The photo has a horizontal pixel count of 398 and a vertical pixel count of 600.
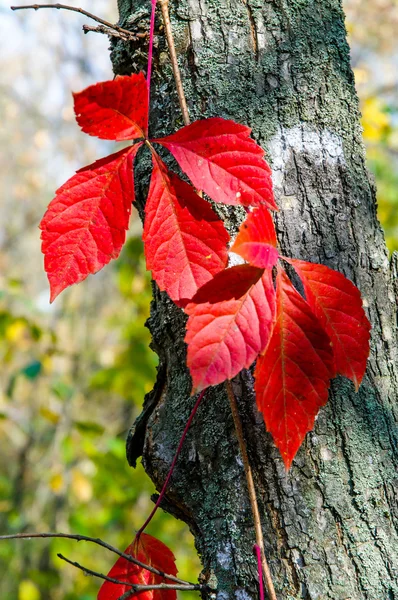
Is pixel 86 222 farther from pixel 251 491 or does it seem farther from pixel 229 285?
pixel 251 491

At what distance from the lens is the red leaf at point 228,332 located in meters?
0.59

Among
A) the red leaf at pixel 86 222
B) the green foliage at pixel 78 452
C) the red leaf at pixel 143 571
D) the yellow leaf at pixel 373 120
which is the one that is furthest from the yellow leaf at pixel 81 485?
the red leaf at pixel 86 222

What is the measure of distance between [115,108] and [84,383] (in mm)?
4181

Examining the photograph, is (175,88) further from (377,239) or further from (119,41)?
(377,239)

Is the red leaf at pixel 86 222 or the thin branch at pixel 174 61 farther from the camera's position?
the thin branch at pixel 174 61

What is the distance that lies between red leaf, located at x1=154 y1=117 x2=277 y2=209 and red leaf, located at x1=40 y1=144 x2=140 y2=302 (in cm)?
9

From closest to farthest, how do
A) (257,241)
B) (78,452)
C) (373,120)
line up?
1. (257,241)
2. (373,120)
3. (78,452)

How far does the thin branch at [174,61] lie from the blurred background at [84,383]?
6.67ft

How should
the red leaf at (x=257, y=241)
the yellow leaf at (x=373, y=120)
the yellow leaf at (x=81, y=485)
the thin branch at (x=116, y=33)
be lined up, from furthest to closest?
the yellow leaf at (x=81, y=485), the yellow leaf at (x=373, y=120), the thin branch at (x=116, y=33), the red leaf at (x=257, y=241)

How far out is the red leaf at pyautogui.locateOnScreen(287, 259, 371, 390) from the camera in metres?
0.68

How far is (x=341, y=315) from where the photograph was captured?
0.69 meters

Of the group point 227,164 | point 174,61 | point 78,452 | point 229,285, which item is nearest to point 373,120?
point 174,61

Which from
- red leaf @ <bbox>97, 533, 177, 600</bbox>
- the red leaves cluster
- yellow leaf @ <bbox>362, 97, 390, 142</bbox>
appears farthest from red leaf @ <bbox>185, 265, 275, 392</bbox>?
yellow leaf @ <bbox>362, 97, 390, 142</bbox>

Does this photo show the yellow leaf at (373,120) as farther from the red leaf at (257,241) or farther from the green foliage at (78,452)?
the red leaf at (257,241)
